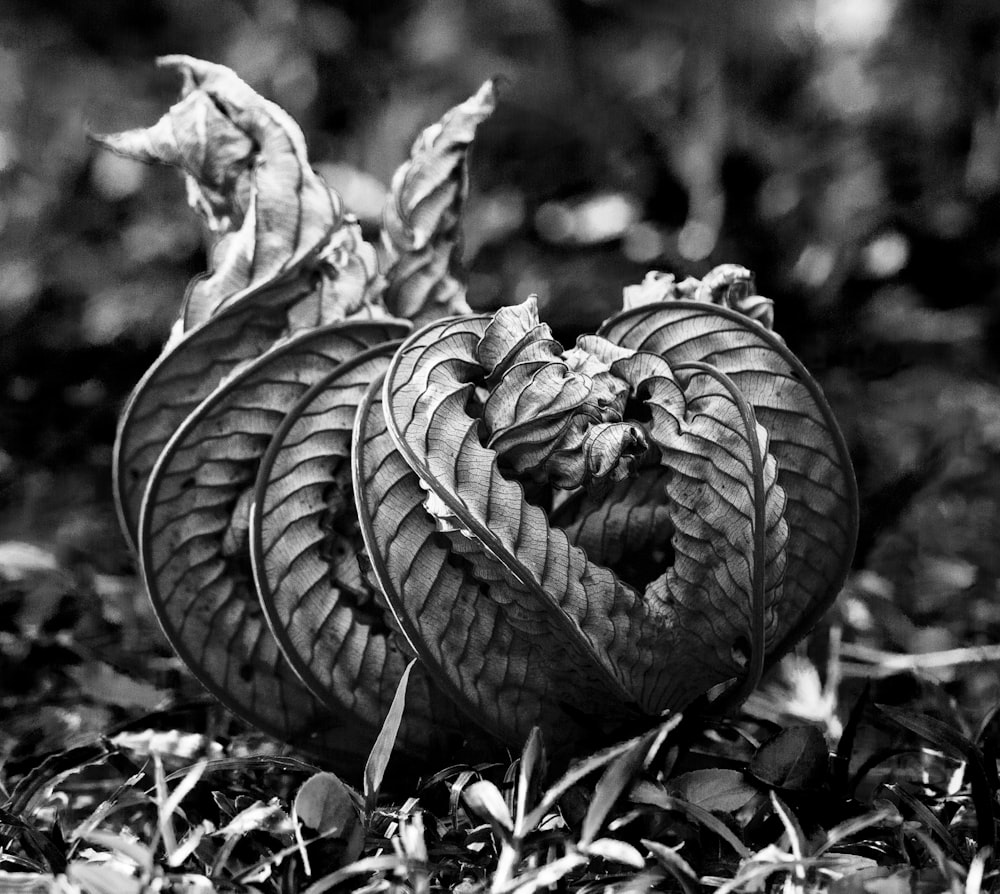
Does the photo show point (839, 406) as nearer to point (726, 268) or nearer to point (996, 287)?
point (996, 287)

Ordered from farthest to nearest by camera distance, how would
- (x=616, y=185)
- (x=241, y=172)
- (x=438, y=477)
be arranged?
(x=616, y=185)
(x=241, y=172)
(x=438, y=477)

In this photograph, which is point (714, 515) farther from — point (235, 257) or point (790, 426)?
point (235, 257)

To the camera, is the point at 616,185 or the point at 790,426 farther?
the point at 616,185

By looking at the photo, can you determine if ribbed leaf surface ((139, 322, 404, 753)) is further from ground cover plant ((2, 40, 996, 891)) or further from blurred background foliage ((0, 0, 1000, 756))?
blurred background foliage ((0, 0, 1000, 756))

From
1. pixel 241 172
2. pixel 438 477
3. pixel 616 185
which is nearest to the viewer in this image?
pixel 438 477

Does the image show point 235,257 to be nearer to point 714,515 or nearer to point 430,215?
point 430,215

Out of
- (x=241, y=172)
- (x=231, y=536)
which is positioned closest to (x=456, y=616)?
(x=231, y=536)

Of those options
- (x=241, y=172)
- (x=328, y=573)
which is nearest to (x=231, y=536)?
(x=328, y=573)

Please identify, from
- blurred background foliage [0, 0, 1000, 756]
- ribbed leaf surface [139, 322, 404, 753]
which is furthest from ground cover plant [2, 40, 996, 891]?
blurred background foliage [0, 0, 1000, 756]

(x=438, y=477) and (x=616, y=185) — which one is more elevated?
(x=616, y=185)
